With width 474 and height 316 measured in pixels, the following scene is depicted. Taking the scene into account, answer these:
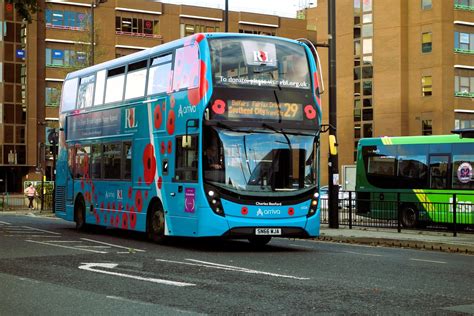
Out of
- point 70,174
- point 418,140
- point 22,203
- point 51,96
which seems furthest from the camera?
point 51,96

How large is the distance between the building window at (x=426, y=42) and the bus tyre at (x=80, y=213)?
53.4m

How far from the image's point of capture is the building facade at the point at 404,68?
69562 mm

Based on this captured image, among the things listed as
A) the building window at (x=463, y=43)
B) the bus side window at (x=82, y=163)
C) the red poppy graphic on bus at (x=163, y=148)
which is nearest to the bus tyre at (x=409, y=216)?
the bus side window at (x=82, y=163)

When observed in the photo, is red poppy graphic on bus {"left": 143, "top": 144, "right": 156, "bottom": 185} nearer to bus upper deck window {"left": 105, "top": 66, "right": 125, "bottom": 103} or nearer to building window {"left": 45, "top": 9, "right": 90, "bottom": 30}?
bus upper deck window {"left": 105, "top": 66, "right": 125, "bottom": 103}

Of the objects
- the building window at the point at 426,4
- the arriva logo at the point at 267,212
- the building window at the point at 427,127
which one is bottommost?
the arriva logo at the point at 267,212

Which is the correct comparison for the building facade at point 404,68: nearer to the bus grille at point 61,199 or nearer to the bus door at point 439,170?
the bus door at point 439,170

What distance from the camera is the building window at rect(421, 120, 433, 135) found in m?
69.9

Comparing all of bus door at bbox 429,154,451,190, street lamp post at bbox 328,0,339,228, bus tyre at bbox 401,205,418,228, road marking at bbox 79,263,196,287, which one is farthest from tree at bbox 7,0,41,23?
bus door at bbox 429,154,451,190

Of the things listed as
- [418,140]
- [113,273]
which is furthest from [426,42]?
[113,273]

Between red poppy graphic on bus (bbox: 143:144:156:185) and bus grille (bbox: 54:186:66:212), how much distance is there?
19.6 ft

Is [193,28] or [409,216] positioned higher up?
[193,28]

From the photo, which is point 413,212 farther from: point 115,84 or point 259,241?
point 115,84

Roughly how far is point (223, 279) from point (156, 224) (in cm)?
693

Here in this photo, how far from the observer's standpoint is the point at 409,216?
28.0 metres
